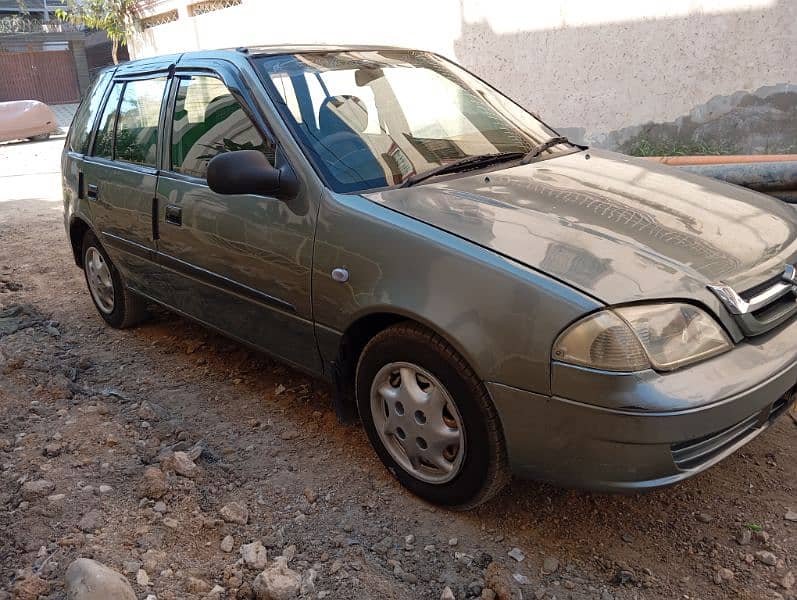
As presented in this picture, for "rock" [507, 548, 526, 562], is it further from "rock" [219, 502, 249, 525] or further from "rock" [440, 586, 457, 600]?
"rock" [219, 502, 249, 525]

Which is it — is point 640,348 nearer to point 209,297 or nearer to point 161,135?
point 209,297

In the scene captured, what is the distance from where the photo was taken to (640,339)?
218 cm

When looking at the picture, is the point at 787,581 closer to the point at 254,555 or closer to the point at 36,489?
the point at 254,555

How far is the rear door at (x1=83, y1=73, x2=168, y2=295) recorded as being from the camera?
3.89 metres

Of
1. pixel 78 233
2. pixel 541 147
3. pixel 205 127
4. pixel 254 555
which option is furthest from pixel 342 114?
pixel 78 233

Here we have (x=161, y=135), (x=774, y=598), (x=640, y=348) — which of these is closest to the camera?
(x=640, y=348)

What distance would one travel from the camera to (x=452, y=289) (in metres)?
2.45

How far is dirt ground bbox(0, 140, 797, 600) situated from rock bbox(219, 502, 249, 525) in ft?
0.06

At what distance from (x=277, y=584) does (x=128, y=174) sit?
252 centimetres

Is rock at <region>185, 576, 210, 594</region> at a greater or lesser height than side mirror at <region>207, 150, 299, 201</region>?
lesser

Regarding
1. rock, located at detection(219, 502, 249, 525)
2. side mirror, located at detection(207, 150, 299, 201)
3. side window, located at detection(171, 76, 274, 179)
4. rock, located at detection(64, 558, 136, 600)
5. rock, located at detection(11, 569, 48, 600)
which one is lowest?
rock, located at detection(219, 502, 249, 525)

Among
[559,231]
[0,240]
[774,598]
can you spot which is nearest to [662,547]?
[774,598]

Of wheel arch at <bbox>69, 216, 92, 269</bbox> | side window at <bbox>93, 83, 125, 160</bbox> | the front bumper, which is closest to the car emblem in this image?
the front bumper

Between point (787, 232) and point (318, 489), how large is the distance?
2.08 metres
